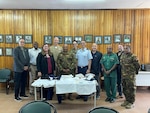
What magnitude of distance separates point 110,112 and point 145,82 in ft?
14.8

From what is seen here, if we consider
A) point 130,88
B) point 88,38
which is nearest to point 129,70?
point 130,88

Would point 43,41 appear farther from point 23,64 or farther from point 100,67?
point 100,67

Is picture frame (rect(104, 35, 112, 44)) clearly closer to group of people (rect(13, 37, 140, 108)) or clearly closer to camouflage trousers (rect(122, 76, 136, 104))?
group of people (rect(13, 37, 140, 108))

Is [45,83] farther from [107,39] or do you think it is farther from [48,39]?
[107,39]

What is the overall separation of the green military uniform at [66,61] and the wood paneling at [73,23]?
148 centimetres

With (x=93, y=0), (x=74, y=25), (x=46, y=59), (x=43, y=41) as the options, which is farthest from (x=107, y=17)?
(x=46, y=59)

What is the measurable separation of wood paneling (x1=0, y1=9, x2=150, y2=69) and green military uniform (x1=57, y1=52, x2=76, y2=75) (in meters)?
1.48

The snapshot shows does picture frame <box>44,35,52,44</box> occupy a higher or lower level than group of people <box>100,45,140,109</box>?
higher

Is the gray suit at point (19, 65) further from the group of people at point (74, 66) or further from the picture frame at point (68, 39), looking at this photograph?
the picture frame at point (68, 39)

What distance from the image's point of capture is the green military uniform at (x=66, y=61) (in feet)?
17.7

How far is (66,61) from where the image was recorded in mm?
5398

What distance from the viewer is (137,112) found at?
462cm

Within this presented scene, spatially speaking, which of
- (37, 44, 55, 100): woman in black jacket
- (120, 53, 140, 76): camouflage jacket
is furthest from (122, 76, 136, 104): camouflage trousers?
(37, 44, 55, 100): woman in black jacket

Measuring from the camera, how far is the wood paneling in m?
6.76
